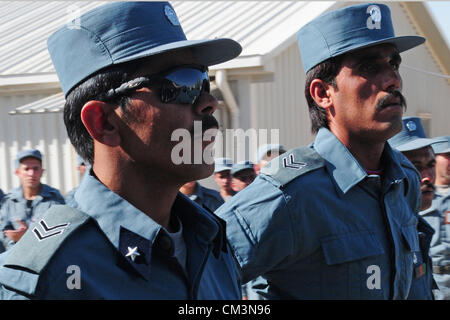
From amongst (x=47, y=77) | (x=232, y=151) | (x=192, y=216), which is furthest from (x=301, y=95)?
(x=192, y=216)

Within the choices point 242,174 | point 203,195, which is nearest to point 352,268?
point 242,174

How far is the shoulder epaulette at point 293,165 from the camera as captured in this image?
7.43ft

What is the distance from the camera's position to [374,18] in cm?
247

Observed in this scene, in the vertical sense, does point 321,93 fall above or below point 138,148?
above

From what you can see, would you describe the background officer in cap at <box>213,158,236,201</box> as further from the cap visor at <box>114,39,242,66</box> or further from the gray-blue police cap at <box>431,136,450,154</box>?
the cap visor at <box>114,39,242,66</box>

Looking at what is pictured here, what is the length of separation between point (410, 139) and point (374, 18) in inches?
83.2

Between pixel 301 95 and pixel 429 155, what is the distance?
4.88 meters

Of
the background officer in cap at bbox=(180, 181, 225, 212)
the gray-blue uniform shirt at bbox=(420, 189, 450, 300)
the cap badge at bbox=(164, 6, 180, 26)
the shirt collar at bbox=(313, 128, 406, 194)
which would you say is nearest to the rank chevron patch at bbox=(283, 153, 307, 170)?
the shirt collar at bbox=(313, 128, 406, 194)

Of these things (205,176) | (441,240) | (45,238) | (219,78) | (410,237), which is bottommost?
(441,240)

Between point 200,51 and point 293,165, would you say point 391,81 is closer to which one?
point 293,165

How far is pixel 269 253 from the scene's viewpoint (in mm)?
2117

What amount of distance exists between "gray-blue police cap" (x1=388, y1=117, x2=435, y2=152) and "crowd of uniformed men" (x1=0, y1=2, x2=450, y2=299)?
4.94ft

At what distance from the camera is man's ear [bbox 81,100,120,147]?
5.23ft
